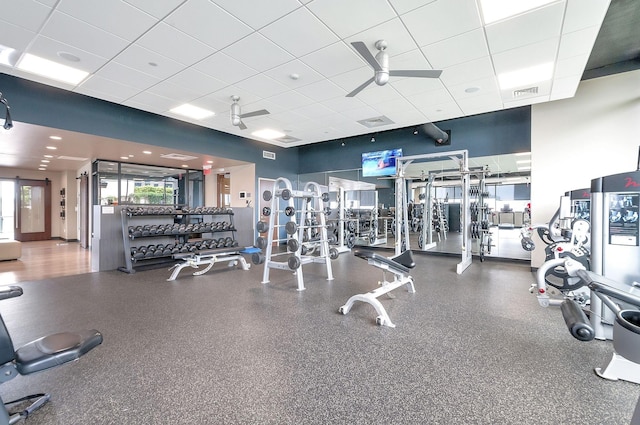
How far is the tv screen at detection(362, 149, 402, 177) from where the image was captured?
7.80 m

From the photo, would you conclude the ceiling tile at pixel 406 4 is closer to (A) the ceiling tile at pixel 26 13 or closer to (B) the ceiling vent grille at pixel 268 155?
(A) the ceiling tile at pixel 26 13

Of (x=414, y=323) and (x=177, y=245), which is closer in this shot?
(x=414, y=323)

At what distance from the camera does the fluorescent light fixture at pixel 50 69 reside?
3.71 metres

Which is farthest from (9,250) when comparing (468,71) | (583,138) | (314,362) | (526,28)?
(583,138)

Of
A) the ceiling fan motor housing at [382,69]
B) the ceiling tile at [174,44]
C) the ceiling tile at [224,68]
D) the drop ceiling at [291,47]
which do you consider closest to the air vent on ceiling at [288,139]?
the drop ceiling at [291,47]

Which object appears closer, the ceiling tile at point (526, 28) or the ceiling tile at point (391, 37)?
the ceiling tile at point (526, 28)

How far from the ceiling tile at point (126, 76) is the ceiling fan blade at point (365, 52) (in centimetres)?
304

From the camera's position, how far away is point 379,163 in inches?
316

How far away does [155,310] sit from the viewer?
337 centimetres

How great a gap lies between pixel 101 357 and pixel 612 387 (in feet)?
12.1

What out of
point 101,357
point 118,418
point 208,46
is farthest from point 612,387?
point 208,46

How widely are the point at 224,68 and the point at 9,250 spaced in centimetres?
681

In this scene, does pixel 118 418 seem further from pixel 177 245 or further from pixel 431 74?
pixel 177 245

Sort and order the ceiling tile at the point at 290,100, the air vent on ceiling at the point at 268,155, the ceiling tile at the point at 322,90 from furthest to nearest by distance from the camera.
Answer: the air vent on ceiling at the point at 268,155 < the ceiling tile at the point at 290,100 < the ceiling tile at the point at 322,90
